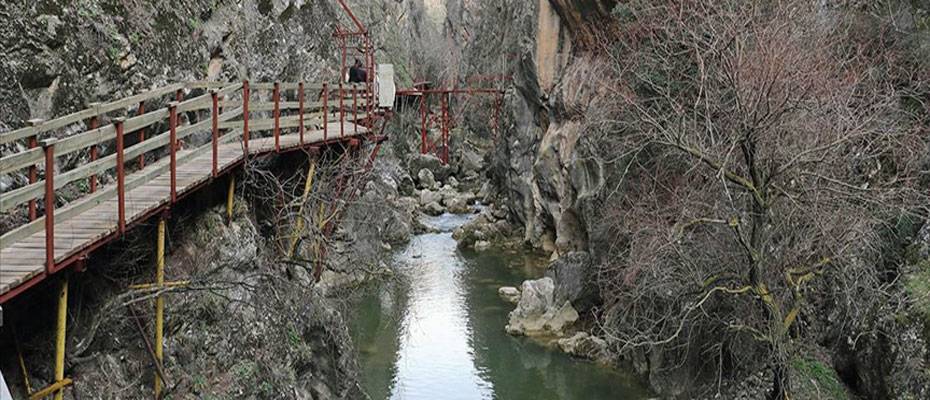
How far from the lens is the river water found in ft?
61.3

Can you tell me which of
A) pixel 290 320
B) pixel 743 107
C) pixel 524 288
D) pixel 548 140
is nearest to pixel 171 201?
pixel 290 320

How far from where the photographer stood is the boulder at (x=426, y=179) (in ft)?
163

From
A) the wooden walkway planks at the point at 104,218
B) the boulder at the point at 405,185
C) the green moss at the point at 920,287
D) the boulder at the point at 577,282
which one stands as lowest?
the boulder at the point at 405,185

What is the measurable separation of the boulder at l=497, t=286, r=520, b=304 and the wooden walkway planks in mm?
13781

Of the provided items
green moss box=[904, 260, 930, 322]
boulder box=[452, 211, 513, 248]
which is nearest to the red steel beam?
green moss box=[904, 260, 930, 322]

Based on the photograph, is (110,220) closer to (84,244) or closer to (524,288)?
(84,244)

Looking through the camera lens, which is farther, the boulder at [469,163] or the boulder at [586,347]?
the boulder at [469,163]

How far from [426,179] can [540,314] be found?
27701mm

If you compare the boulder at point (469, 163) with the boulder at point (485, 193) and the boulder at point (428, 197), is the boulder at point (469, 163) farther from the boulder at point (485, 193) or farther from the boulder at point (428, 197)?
the boulder at point (428, 197)

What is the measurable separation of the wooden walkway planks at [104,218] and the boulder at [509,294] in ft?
45.2

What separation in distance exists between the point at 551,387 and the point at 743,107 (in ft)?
28.8

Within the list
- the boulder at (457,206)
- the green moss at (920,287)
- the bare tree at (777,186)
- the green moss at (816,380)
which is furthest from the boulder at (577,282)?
the boulder at (457,206)

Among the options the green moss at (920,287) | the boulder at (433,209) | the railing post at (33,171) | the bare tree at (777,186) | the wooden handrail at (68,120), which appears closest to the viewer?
the wooden handrail at (68,120)

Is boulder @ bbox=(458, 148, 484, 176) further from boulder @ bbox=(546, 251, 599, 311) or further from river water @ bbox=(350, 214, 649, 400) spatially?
boulder @ bbox=(546, 251, 599, 311)
